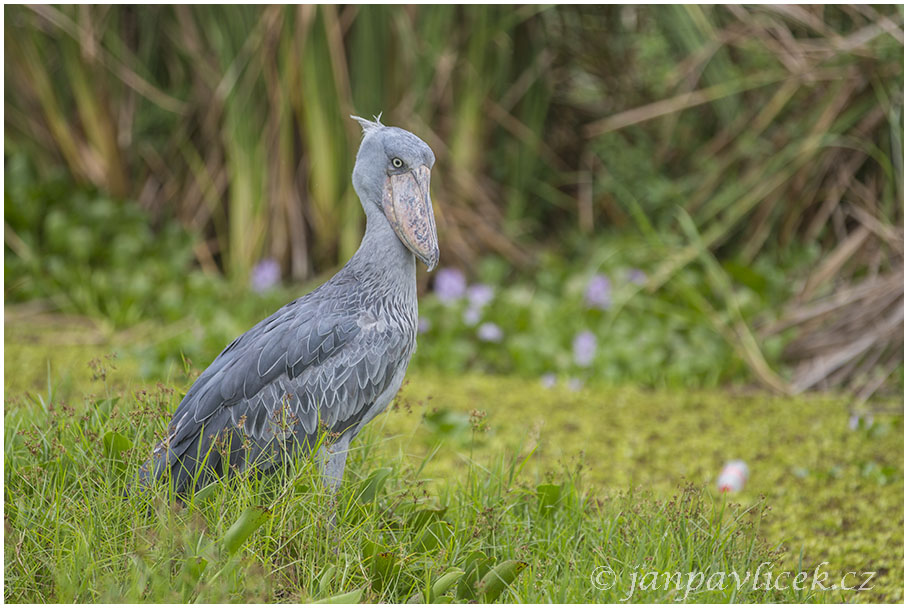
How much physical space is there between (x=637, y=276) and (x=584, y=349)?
64 cm

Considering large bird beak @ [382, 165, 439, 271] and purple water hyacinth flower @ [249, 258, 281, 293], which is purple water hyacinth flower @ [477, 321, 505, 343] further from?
large bird beak @ [382, 165, 439, 271]

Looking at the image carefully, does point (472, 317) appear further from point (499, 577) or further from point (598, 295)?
point (499, 577)

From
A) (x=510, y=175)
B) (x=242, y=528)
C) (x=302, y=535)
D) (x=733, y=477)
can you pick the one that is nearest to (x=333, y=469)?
(x=302, y=535)

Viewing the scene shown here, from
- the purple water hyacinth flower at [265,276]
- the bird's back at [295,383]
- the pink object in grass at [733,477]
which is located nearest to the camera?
the bird's back at [295,383]

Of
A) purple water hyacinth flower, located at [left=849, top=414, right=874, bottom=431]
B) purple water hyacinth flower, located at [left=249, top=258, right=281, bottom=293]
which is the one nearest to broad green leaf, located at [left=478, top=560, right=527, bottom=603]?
purple water hyacinth flower, located at [left=849, top=414, right=874, bottom=431]

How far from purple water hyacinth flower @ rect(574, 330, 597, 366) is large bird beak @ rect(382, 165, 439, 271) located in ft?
7.04

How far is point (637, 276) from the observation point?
4.84m

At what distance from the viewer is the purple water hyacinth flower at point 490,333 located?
4.57 metres

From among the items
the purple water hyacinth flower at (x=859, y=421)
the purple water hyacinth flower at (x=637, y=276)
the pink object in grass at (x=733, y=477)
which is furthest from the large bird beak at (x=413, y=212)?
the purple water hyacinth flower at (x=637, y=276)

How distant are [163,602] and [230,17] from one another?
11.2 ft

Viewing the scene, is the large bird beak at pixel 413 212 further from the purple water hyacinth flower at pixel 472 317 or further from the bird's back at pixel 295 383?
the purple water hyacinth flower at pixel 472 317

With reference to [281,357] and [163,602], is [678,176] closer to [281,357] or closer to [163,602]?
[281,357]

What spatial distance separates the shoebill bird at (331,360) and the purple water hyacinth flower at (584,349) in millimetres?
2049

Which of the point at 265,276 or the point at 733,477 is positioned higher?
the point at 265,276
